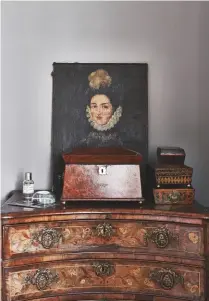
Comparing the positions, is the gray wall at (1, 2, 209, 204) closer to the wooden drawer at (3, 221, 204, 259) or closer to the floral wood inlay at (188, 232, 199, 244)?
the wooden drawer at (3, 221, 204, 259)

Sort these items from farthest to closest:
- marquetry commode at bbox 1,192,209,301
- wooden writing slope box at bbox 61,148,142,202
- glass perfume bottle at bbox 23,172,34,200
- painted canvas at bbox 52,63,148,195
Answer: painted canvas at bbox 52,63,148,195, glass perfume bottle at bbox 23,172,34,200, wooden writing slope box at bbox 61,148,142,202, marquetry commode at bbox 1,192,209,301

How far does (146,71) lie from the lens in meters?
2.68

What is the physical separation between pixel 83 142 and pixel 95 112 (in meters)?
0.21

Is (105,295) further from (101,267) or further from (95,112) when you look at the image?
(95,112)

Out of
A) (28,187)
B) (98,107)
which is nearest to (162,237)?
(28,187)

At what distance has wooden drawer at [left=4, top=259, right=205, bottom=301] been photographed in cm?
212

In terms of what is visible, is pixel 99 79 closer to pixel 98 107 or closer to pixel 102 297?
pixel 98 107

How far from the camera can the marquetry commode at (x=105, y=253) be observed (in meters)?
2.10

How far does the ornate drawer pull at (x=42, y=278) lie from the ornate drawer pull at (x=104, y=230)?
0.32 meters

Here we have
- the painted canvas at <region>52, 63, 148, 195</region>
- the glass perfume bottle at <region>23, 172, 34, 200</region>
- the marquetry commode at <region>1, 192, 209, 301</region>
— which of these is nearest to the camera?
the marquetry commode at <region>1, 192, 209, 301</region>

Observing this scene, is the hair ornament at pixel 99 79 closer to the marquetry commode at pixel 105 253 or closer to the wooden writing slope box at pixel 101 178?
the wooden writing slope box at pixel 101 178

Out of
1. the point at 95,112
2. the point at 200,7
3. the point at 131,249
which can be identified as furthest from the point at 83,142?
the point at 200,7

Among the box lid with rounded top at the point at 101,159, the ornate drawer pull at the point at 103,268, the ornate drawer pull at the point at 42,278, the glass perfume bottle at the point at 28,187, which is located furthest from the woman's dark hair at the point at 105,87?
the ornate drawer pull at the point at 42,278

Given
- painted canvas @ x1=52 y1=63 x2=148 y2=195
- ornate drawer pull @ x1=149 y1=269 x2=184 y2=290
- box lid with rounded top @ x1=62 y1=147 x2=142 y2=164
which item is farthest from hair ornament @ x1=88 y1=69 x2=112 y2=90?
ornate drawer pull @ x1=149 y1=269 x2=184 y2=290
